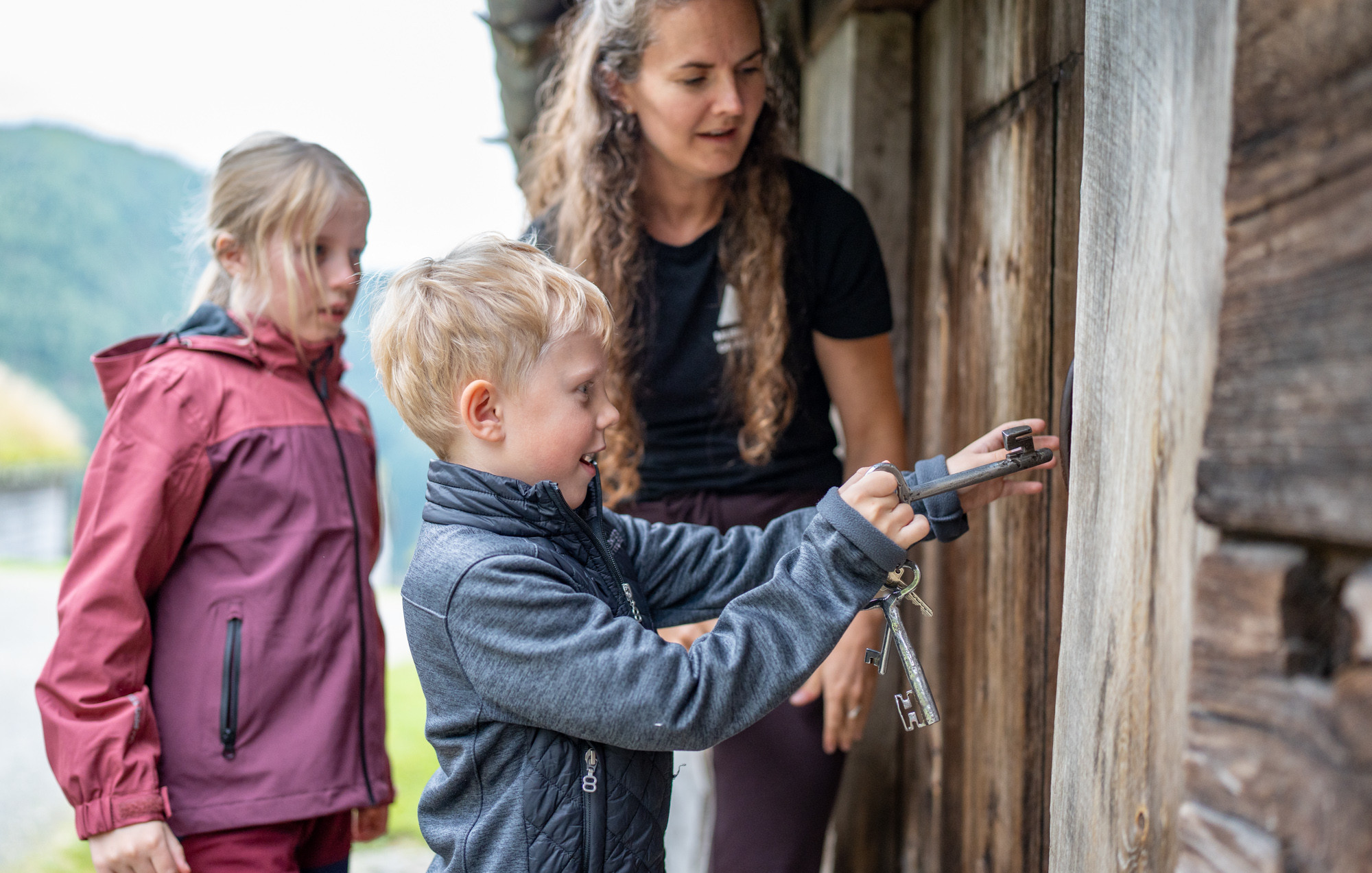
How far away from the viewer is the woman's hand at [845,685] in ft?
5.22

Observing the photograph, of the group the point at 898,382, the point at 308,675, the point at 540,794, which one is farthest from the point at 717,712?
the point at 898,382

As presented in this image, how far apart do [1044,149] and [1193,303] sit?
0.80m

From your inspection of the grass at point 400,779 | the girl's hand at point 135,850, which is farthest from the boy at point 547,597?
the grass at point 400,779

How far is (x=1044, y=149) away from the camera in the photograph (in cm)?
148

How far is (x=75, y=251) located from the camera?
1148cm

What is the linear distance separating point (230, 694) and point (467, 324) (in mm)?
736

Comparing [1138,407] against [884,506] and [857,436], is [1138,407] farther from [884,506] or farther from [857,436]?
[857,436]

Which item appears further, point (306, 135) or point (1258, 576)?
point (306, 135)

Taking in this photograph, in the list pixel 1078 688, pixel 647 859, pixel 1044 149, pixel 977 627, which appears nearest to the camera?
pixel 1078 688

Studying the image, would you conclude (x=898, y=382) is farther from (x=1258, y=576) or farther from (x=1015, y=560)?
(x=1258, y=576)

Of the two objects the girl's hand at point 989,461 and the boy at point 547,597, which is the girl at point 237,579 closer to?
the boy at point 547,597

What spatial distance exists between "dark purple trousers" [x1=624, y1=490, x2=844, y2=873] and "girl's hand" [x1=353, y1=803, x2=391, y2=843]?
565 mm

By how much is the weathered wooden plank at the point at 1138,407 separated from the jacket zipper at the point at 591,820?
450 millimetres

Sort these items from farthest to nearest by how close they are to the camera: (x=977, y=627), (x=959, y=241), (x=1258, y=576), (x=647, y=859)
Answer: (x=959, y=241)
(x=977, y=627)
(x=647, y=859)
(x=1258, y=576)
